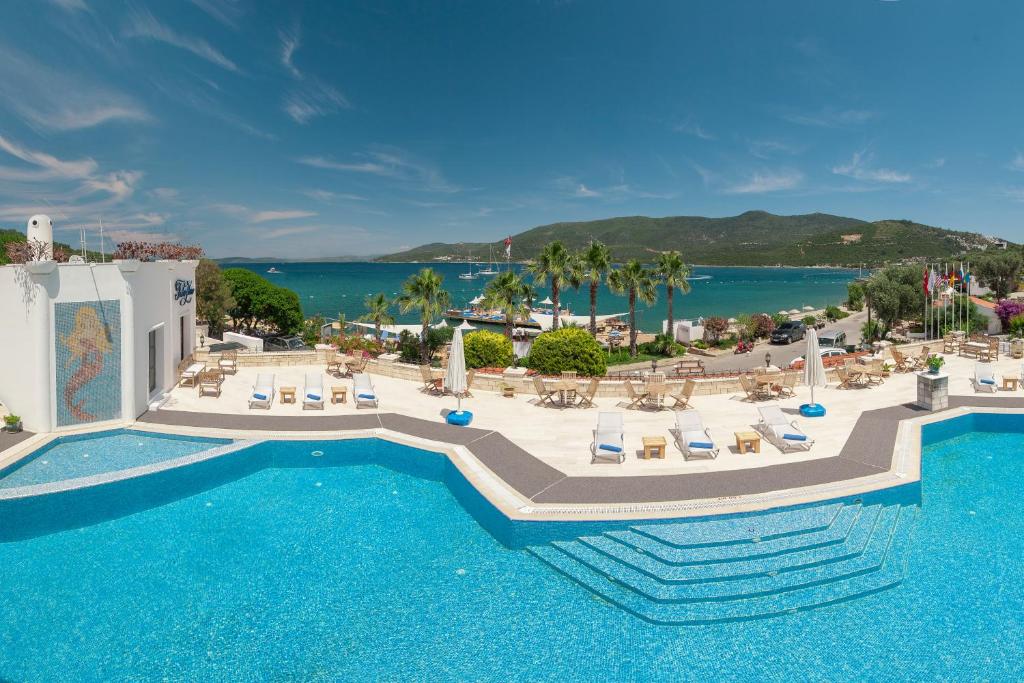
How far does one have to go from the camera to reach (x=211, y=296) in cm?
3120

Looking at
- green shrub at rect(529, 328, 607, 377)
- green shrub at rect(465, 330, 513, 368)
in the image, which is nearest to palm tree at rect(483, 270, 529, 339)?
green shrub at rect(465, 330, 513, 368)

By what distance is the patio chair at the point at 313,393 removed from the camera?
47.1 feet

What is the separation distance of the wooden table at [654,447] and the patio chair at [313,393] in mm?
8252

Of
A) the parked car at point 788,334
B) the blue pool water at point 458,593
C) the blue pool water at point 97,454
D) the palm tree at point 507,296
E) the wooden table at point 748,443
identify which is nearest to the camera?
the blue pool water at point 458,593

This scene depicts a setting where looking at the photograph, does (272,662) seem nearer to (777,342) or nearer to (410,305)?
(410,305)

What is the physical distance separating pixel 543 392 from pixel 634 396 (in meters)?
2.39

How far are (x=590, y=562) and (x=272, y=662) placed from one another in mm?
3812

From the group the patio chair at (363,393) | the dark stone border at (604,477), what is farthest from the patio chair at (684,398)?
the patio chair at (363,393)

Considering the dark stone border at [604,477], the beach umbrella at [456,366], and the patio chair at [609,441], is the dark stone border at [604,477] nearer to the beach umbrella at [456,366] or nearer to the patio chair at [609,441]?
the patio chair at [609,441]

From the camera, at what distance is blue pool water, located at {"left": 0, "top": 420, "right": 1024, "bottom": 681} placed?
5.74 m

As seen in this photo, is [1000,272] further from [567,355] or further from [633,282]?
[567,355]

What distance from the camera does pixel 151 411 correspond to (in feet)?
45.2

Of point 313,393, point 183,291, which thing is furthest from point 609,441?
point 183,291

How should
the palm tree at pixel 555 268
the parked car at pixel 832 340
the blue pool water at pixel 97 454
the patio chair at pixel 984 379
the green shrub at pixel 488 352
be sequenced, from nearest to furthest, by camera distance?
the blue pool water at pixel 97 454
the patio chair at pixel 984 379
the green shrub at pixel 488 352
the palm tree at pixel 555 268
the parked car at pixel 832 340
